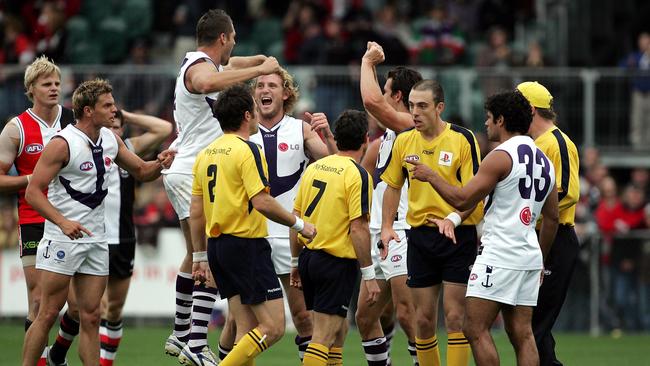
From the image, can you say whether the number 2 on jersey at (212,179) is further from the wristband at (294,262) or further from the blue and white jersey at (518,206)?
the blue and white jersey at (518,206)

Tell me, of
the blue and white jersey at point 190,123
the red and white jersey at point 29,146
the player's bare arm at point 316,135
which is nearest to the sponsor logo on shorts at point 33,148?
the red and white jersey at point 29,146

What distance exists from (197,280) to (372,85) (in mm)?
2421

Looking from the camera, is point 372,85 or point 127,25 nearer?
point 372,85

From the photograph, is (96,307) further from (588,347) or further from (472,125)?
(472,125)

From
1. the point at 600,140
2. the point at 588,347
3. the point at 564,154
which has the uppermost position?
the point at 564,154

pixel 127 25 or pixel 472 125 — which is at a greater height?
pixel 127 25

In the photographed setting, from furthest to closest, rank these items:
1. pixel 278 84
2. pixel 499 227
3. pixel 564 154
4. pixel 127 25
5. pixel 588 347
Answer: pixel 127 25
pixel 588 347
pixel 278 84
pixel 564 154
pixel 499 227

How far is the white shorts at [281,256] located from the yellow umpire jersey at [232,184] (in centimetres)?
128

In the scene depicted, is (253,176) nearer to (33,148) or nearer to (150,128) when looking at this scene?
(33,148)

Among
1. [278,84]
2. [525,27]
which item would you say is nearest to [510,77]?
Answer: [525,27]

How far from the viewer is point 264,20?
2531 cm

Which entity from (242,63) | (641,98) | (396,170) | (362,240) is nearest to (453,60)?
(641,98)

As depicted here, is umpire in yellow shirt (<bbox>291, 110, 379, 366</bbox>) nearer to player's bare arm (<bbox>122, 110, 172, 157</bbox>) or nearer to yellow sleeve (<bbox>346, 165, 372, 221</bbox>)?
yellow sleeve (<bbox>346, 165, 372, 221</bbox>)

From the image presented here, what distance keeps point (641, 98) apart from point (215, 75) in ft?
41.3
